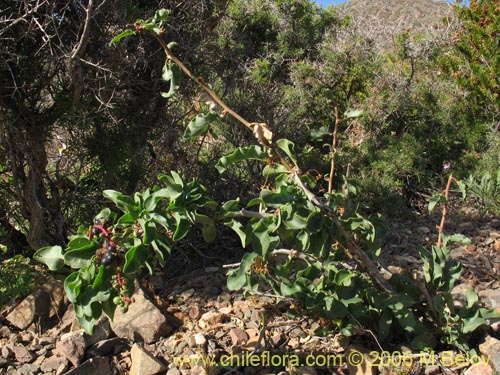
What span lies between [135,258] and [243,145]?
2289 mm

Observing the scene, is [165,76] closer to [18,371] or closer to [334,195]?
[334,195]

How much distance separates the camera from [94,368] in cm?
245

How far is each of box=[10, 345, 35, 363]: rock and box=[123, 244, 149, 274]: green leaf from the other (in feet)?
3.68

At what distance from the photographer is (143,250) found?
6.31 feet

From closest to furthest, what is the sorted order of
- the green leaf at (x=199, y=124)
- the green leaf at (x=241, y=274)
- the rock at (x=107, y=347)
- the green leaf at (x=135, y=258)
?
the green leaf at (x=135, y=258) < the green leaf at (x=199, y=124) < the green leaf at (x=241, y=274) < the rock at (x=107, y=347)

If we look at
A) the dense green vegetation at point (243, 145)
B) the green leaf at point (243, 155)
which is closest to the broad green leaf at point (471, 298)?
the dense green vegetation at point (243, 145)

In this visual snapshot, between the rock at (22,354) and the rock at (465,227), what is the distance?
2825 mm

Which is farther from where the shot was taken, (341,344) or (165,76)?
(341,344)

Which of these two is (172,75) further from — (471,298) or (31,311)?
(31,311)

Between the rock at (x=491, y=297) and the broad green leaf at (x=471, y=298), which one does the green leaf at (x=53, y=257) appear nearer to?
the broad green leaf at (x=471, y=298)

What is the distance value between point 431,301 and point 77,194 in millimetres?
2239

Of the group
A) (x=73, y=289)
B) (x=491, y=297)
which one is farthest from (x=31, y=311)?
(x=491, y=297)

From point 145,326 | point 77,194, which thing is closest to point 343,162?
point 77,194

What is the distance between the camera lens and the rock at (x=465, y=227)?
388 cm
